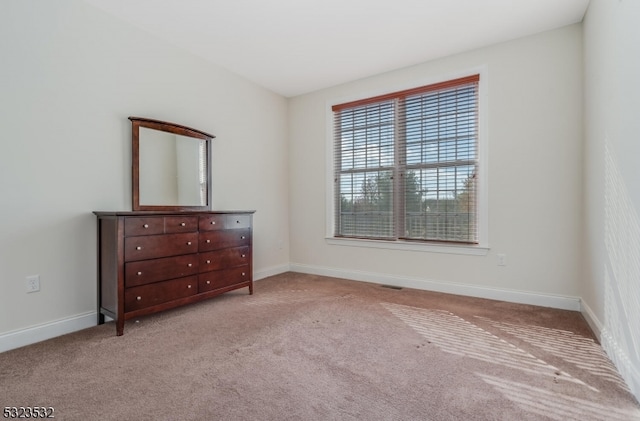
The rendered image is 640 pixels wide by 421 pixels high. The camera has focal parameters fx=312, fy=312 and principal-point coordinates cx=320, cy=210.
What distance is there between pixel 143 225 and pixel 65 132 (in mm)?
903

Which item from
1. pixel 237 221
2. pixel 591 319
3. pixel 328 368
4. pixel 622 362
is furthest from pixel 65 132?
pixel 591 319

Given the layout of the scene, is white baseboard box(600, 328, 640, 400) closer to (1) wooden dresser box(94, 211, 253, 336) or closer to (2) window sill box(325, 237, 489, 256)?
(2) window sill box(325, 237, 489, 256)

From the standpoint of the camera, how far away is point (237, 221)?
3.23m

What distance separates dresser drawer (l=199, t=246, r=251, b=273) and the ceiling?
2.06m

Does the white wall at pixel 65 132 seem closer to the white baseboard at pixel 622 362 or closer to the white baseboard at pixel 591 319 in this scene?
the white baseboard at pixel 622 362

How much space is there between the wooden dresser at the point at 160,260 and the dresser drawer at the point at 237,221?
1 centimetres

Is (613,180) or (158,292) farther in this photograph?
(158,292)

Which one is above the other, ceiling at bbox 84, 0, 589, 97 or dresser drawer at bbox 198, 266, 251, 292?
ceiling at bbox 84, 0, 589, 97

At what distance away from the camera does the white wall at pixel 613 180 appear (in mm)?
1604

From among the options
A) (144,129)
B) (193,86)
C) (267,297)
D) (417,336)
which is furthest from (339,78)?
(417,336)

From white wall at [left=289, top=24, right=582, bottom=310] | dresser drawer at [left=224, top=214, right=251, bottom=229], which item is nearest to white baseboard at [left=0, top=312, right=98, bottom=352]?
dresser drawer at [left=224, top=214, right=251, bottom=229]

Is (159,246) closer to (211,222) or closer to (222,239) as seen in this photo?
(211,222)

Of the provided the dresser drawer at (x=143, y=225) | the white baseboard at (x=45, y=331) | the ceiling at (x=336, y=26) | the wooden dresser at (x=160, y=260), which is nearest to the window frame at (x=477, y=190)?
the ceiling at (x=336, y=26)

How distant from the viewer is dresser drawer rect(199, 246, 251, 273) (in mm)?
2893
